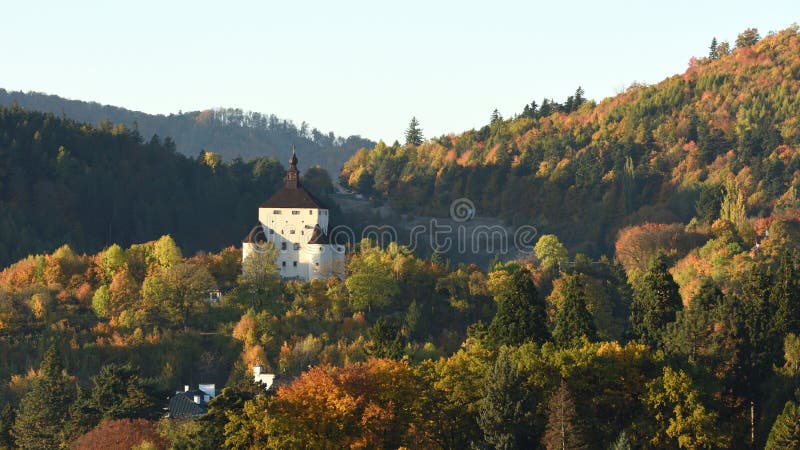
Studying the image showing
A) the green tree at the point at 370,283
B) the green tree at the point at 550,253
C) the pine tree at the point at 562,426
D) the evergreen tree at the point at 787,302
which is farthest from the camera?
the green tree at the point at 550,253

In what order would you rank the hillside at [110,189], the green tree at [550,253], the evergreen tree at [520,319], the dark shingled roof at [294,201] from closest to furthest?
the evergreen tree at [520,319], the dark shingled roof at [294,201], the green tree at [550,253], the hillside at [110,189]

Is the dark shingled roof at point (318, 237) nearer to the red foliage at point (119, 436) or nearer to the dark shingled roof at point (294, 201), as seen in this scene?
the dark shingled roof at point (294, 201)

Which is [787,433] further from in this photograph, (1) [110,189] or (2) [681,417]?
(1) [110,189]

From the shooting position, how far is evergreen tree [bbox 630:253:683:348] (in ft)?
293

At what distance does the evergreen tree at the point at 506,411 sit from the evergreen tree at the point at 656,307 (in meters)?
14.4

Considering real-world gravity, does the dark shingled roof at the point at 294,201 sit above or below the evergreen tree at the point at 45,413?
above

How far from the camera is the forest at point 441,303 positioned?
3024 inches

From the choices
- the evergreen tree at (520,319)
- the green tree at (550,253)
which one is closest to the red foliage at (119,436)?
the evergreen tree at (520,319)

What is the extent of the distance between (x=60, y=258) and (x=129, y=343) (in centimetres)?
1322

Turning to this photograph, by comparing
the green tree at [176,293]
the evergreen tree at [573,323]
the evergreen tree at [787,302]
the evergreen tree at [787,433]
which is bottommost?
the green tree at [176,293]

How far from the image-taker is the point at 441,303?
128125 mm

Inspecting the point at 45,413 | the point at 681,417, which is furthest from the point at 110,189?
the point at 681,417

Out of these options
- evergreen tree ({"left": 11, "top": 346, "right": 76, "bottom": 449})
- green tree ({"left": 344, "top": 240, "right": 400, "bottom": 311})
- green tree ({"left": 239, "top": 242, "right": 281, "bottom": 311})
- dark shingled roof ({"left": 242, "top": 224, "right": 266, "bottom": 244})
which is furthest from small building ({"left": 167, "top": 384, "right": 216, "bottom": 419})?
dark shingled roof ({"left": 242, "top": 224, "right": 266, "bottom": 244})

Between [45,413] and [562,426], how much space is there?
101 ft
